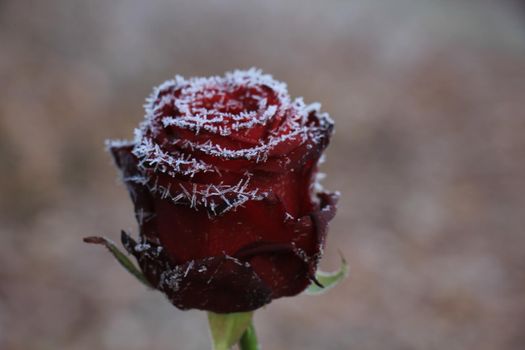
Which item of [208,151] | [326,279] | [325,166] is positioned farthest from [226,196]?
[325,166]

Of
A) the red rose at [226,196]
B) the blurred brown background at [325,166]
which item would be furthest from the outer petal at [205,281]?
the blurred brown background at [325,166]

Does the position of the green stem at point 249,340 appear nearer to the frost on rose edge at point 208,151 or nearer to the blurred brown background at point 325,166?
the frost on rose edge at point 208,151

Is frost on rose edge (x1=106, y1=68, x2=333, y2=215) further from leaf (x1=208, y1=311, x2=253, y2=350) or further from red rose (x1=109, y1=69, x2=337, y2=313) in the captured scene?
leaf (x1=208, y1=311, x2=253, y2=350)

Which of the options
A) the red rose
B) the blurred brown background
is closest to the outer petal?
the red rose

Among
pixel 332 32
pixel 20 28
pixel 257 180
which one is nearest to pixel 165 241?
pixel 257 180

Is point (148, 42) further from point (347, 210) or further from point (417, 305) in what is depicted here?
point (417, 305)

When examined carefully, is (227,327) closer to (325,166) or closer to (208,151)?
(208,151)
